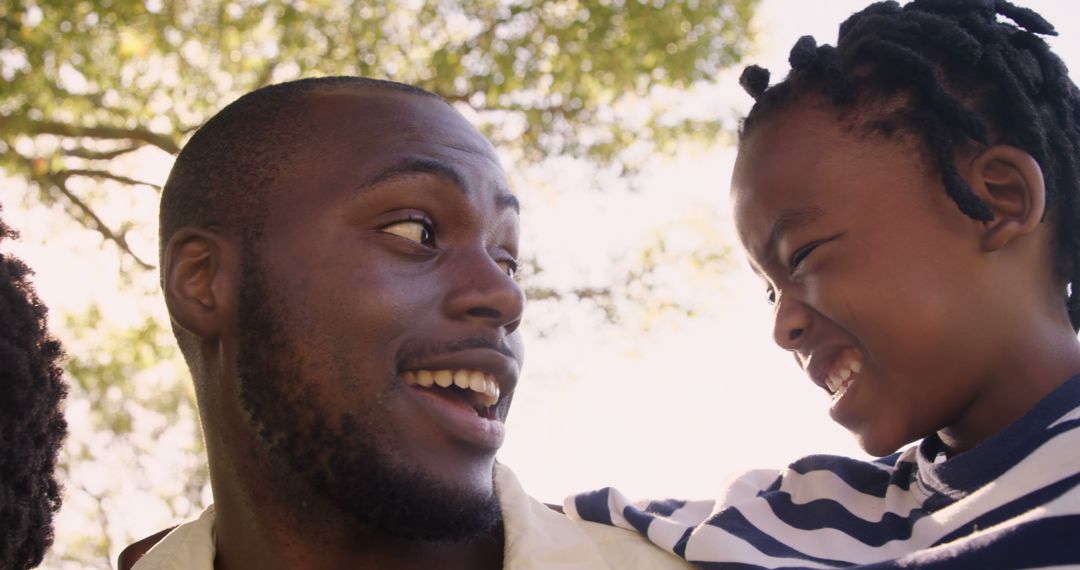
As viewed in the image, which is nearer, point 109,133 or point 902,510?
point 902,510

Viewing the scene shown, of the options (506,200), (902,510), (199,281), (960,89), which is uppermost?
(960,89)

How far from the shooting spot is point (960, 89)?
10.0 ft

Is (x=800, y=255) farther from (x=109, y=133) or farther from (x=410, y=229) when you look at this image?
(x=109, y=133)

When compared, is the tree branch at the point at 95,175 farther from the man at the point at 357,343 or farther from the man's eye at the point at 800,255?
the man's eye at the point at 800,255

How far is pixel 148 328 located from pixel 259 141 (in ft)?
17.8

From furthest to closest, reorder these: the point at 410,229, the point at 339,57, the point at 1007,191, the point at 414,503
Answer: the point at 339,57, the point at 1007,191, the point at 410,229, the point at 414,503

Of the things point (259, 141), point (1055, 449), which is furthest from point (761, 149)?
point (259, 141)

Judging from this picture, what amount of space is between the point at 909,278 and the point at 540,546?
3.67 feet

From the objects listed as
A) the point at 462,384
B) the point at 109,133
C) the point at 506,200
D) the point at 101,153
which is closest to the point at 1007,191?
the point at 506,200

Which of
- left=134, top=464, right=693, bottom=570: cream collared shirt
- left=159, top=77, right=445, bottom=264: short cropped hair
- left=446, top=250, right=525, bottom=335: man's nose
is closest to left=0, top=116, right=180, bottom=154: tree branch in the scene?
left=159, top=77, right=445, bottom=264: short cropped hair

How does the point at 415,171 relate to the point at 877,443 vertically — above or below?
above

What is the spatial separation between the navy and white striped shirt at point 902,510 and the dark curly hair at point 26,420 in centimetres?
132

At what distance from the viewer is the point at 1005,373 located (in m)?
2.74

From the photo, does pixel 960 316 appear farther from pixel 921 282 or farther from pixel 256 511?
pixel 256 511
